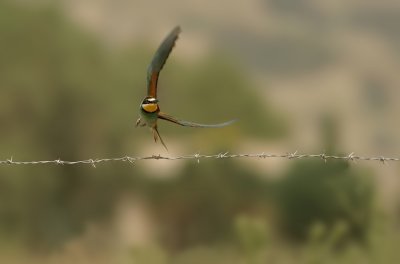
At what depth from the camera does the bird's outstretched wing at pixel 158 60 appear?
2.34 metres

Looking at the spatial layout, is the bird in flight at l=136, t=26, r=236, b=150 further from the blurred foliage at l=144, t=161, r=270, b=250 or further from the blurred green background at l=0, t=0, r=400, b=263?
the blurred foliage at l=144, t=161, r=270, b=250

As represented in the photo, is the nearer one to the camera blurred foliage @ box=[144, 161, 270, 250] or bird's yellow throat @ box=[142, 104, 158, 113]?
bird's yellow throat @ box=[142, 104, 158, 113]

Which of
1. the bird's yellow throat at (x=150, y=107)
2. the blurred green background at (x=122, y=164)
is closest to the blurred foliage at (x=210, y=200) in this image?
the blurred green background at (x=122, y=164)

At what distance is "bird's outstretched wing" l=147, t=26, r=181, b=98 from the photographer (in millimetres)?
2342

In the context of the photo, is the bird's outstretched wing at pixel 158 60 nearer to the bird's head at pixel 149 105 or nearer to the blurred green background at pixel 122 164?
the bird's head at pixel 149 105

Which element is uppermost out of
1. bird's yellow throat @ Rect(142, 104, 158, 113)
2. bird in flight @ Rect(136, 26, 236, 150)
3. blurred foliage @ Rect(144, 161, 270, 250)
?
bird in flight @ Rect(136, 26, 236, 150)

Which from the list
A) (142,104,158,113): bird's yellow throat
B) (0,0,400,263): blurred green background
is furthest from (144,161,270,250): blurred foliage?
(142,104,158,113): bird's yellow throat

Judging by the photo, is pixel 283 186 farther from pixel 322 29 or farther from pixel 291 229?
pixel 322 29

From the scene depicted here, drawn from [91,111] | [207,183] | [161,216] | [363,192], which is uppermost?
[363,192]

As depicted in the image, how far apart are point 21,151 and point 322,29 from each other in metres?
36.3

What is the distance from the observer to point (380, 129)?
3584cm

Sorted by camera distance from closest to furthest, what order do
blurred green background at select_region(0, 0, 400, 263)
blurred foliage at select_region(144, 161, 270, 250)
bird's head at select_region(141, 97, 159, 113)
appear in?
bird's head at select_region(141, 97, 159, 113)
blurred green background at select_region(0, 0, 400, 263)
blurred foliage at select_region(144, 161, 270, 250)

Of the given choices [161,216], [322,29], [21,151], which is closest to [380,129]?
[322,29]

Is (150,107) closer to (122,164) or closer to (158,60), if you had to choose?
(158,60)
